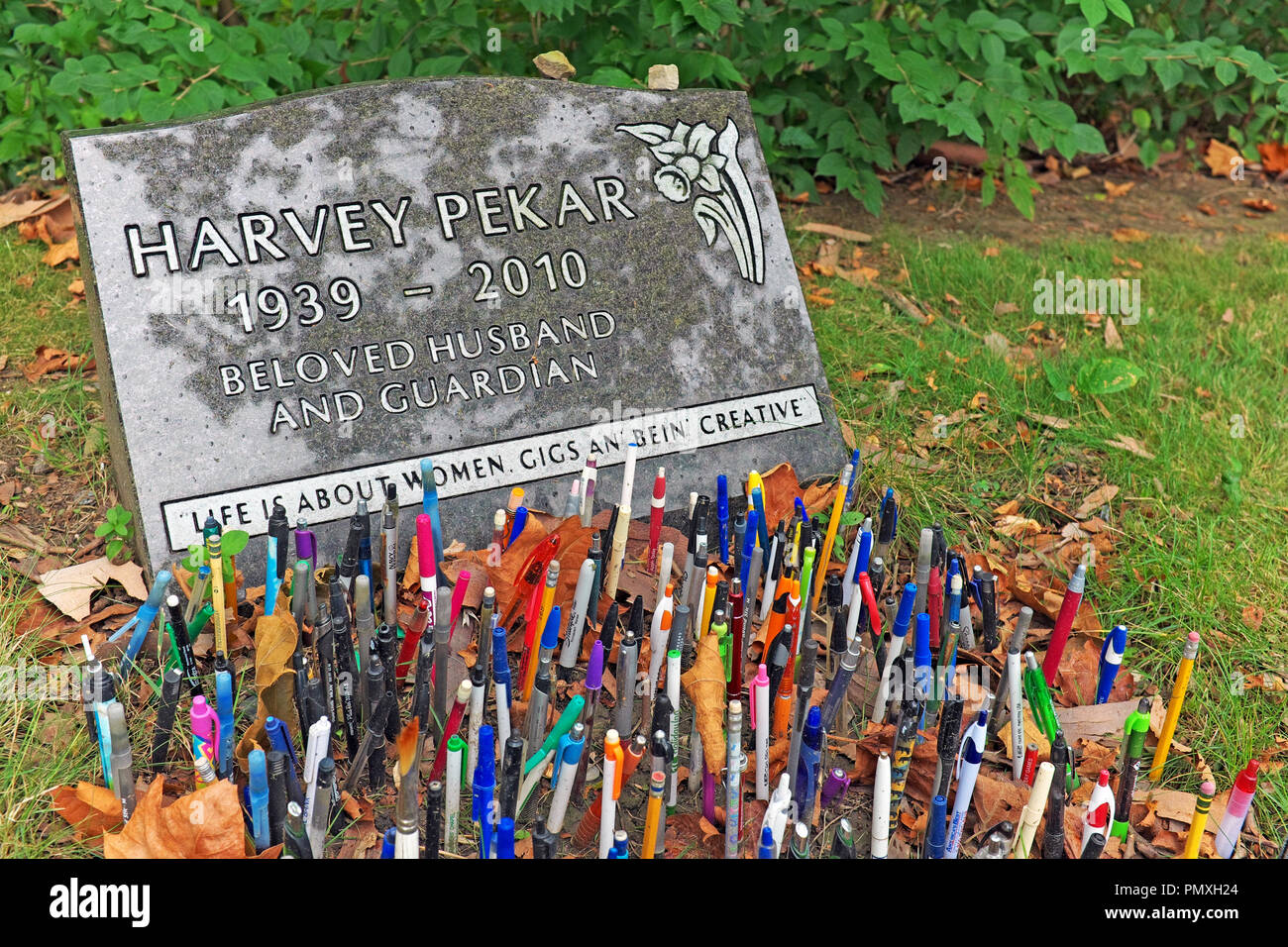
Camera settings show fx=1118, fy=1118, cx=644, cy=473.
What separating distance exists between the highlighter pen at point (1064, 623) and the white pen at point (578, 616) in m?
1.16

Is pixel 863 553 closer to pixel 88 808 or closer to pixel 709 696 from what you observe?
pixel 709 696

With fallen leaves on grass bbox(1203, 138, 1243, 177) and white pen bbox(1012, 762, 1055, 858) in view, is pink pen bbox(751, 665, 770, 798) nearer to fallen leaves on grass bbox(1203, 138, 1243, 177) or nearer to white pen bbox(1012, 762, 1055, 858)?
white pen bbox(1012, 762, 1055, 858)

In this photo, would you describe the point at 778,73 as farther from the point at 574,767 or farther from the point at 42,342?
the point at 574,767

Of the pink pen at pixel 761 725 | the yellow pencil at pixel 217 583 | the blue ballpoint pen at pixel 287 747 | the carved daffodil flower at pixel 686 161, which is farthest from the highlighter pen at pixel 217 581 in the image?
the carved daffodil flower at pixel 686 161

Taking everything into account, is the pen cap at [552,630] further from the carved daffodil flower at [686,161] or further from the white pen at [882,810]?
the carved daffodil flower at [686,161]

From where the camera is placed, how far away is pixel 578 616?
2.78 meters

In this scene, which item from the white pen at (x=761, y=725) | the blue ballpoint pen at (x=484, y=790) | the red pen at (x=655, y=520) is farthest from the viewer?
the red pen at (x=655, y=520)

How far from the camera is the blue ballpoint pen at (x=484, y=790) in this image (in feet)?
7.09

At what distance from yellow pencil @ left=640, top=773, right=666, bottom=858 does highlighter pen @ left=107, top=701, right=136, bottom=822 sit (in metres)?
1.04

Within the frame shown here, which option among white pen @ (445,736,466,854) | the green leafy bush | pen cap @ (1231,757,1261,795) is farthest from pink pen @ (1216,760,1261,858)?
the green leafy bush

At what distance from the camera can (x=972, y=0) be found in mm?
4746

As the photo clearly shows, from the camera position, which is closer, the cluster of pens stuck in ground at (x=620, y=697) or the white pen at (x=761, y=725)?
the cluster of pens stuck in ground at (x=620, y=697)

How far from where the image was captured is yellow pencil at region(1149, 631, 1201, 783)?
2488 millimetres

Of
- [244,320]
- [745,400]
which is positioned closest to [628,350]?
[745,400]
